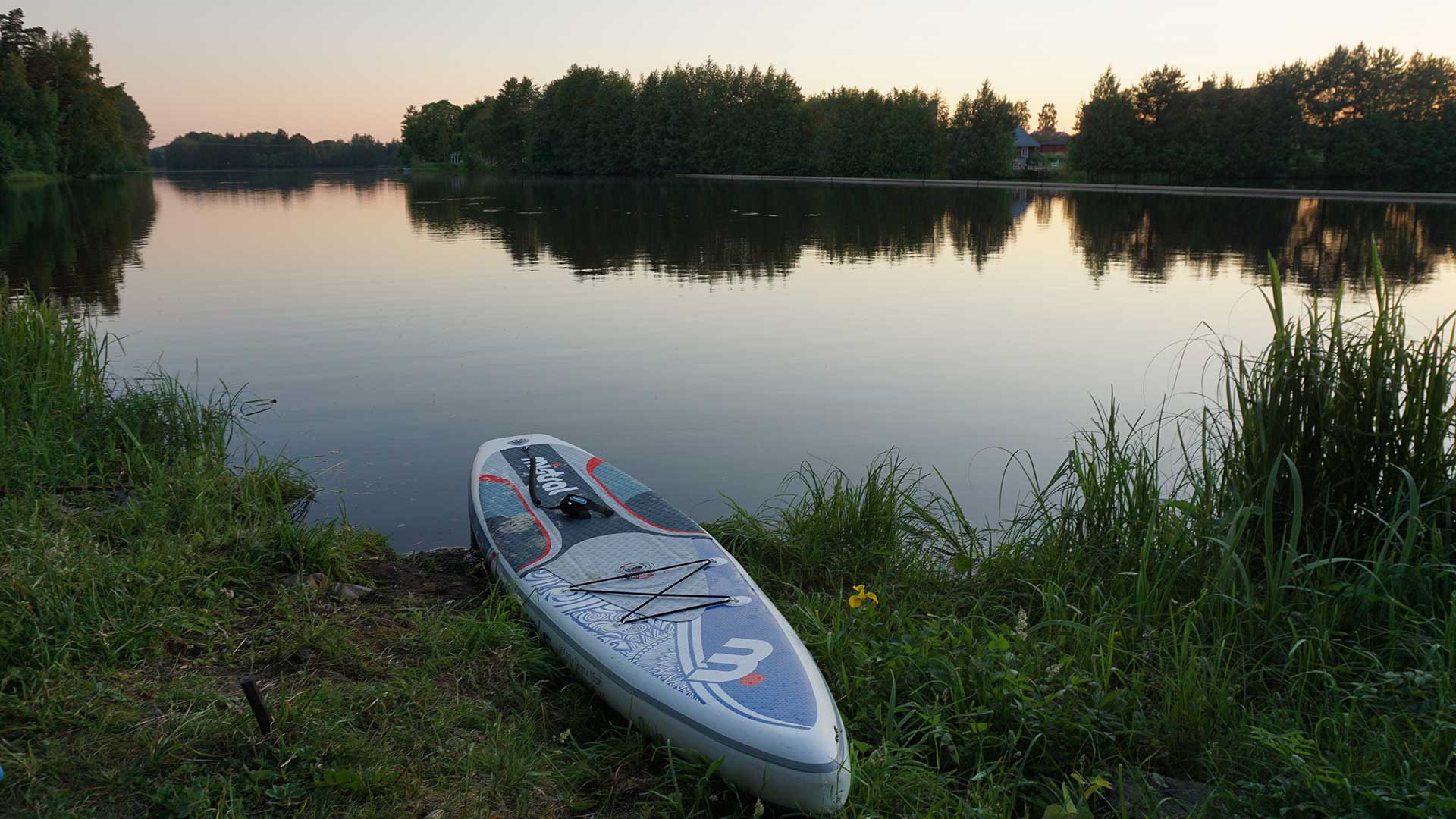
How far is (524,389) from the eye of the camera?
32.2 feet

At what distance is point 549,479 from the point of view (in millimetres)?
5863

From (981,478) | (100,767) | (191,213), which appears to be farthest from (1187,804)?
(191,213)

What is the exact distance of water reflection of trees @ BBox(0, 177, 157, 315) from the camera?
15414 mm

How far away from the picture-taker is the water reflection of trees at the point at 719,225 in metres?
21.5

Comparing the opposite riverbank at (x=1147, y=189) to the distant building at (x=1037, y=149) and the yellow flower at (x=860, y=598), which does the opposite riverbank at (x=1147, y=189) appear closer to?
the distant building at (x=1037, y=149)

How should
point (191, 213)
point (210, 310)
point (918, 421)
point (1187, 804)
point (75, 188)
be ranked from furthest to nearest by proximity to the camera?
point (75, 188)
point (191, 213)
point (210, 310)
point (918, 421)
point (1187, 804)

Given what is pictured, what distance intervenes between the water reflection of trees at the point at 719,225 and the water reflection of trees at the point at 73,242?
8.06 meters

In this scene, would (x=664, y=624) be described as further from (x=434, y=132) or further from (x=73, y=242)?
(x=434, y=132)

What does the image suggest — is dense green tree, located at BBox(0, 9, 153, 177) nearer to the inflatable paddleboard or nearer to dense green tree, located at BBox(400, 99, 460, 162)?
dense green tree, located at BBox(400, 99, 460, 162)

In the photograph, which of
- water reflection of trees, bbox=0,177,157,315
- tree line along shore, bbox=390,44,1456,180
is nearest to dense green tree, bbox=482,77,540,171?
tree line along shore, bbox=390,44,1456,180

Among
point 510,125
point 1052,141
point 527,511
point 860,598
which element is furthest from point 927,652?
point 1052,141

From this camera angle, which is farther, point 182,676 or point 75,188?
point 75,188

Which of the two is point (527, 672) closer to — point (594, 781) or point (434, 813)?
point (594, 781)

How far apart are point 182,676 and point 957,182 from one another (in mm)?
64416
